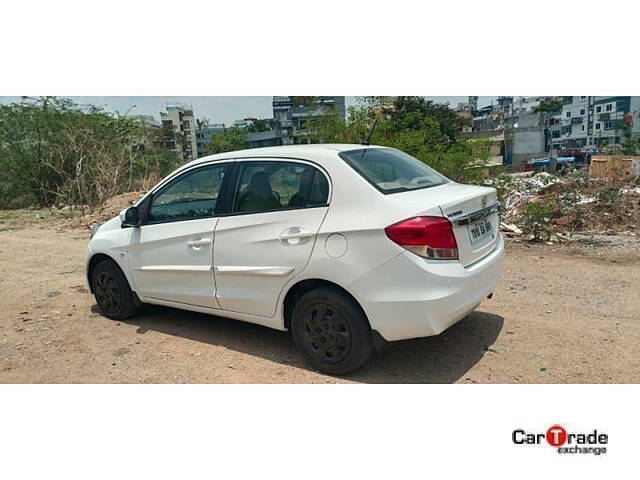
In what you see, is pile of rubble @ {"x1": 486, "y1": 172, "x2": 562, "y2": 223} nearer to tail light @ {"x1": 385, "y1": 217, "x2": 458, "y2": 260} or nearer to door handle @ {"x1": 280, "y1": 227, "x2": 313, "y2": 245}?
tail light @ {"x1": 385, "y1": 217, "x2": 458, "y2": 260}

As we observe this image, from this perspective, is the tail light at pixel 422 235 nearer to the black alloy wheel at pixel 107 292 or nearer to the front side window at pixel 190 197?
the front side window at pixel 190 197

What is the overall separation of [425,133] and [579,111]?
73564 millimetres

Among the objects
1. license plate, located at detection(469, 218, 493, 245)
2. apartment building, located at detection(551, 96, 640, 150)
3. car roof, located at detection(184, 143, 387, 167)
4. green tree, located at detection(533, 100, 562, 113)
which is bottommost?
license plate, located at detection(469, 218, 493, 245)

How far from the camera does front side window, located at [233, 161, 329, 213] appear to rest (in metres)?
3.84

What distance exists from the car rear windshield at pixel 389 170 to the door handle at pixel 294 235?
2.07 feet

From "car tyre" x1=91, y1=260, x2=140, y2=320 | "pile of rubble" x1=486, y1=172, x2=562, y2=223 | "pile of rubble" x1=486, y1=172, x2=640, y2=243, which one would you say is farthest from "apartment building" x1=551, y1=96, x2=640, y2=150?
"car tyre" x1=91, y1=260, x2=140, y2=320

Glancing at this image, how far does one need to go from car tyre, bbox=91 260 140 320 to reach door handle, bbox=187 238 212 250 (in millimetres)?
1164

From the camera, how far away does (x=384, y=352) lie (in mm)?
4168

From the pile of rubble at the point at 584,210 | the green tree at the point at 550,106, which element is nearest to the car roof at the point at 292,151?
the pile of rubble at the point at 584,210

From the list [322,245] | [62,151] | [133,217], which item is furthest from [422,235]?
[62,151]

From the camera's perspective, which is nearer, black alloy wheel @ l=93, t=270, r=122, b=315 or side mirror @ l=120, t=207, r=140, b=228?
side mirror @ l=120, t=207, r=140, b=228

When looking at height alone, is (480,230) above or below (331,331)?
above

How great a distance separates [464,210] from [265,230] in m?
1.57

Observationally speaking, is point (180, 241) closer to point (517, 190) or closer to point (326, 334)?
point (326, 334)
